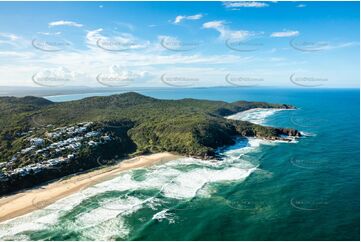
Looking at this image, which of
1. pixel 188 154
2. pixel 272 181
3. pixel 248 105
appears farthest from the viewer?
pixel 248 105

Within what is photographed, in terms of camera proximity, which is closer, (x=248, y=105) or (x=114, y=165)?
(x=114, y=165)

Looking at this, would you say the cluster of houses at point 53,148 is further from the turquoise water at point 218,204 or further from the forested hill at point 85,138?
the turquoise water at point 218,204

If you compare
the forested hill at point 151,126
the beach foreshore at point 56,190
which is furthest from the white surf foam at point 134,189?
the forested hill at point 151,126

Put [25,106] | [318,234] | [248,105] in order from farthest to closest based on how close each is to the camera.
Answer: [248,105], [25,106], [318,234]

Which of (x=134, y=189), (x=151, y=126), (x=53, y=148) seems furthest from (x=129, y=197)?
(x=151, y=126)

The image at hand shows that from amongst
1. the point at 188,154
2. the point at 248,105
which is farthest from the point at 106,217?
the point at 248,105

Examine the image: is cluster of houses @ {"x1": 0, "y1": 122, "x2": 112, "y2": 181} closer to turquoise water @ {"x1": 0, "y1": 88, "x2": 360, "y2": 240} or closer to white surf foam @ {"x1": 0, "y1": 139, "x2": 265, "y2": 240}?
white surf foam @ {"x1": 0, "y1": 139, "x2": 265, "y2": 240}

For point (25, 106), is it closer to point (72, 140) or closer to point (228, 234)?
point (72, 140)

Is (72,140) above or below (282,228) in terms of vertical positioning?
above
